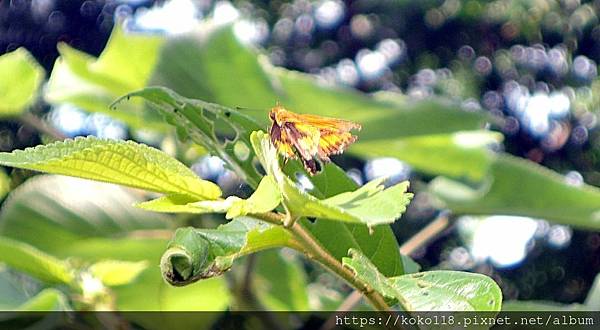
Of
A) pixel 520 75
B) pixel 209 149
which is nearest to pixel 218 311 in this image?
pixel 209 149

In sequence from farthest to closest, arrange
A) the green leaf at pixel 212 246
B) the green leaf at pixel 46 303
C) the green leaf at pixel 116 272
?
the green leaf at pixel 116 272 < the green leaf at pixel 46 303 < the green leaf at pixel 212 246

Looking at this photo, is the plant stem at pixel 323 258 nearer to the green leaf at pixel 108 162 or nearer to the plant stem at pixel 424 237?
the green leaf at pixel 108 162

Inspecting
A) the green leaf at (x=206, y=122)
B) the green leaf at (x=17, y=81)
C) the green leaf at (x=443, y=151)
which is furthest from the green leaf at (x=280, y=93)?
the green leaf at (x=206, y=122)

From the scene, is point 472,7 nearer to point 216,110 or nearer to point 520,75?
point 520,75

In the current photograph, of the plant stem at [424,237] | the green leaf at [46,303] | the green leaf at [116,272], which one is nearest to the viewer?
the green leaf at [46,303]

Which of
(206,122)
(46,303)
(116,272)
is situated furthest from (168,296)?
(206,122)

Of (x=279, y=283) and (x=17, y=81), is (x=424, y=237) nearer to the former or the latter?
(x=279, y=283)

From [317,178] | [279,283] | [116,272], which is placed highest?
[317,178]
